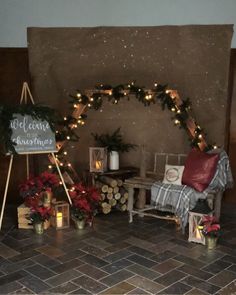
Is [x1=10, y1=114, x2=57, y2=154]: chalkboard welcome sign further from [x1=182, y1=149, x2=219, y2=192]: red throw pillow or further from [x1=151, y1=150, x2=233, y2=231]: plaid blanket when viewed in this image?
[x1=182, y1=149, x2=219, y2=192]: red throw pillow

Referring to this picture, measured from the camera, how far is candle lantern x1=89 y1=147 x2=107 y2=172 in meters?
4.63

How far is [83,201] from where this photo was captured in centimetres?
409

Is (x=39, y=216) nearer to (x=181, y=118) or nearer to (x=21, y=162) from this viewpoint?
(x=21, y=162)

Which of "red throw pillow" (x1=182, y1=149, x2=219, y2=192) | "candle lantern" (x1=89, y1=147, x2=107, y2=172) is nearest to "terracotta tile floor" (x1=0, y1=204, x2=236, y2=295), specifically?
"red throw pillow" (x1=182, y1=149, x2=219, y2=192)

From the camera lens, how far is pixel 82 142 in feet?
17.0

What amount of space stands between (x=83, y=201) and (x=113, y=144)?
3.31 feet

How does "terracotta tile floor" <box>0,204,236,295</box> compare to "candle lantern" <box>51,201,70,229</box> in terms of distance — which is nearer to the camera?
"terracotta tile floor" <box>0,204,236,295</box>

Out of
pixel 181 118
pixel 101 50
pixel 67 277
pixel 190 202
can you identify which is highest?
Result: pixel 101 50

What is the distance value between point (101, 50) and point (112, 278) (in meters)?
3.07

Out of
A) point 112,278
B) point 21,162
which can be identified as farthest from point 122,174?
point 112,278

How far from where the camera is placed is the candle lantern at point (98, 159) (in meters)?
4.63

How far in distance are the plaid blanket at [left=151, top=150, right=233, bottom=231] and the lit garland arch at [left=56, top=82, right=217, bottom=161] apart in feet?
1.09

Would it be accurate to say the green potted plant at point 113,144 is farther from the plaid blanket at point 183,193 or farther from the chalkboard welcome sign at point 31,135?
the chalkboard welcome sign at point 31,135

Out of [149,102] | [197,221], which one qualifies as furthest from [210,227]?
[149,102]
